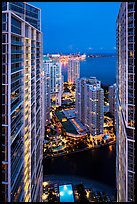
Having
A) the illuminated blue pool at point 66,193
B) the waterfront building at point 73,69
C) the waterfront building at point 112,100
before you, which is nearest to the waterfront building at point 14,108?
the illuminated blue pool at point 66,193

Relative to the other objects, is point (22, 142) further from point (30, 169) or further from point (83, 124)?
point (83, 124)

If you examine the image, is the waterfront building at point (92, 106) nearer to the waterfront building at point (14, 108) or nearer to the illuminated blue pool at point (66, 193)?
the illuminated blue pool at point (66, 193)

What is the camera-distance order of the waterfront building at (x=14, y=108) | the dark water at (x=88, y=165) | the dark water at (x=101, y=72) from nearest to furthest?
the waterfront building at (x=14, y=108), the dark water at (x=88, y=165), the dark water at (x=101, y=72)

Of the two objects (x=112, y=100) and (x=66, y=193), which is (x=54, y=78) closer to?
(x=112, y=100)

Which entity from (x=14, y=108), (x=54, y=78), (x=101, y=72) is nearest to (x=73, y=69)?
(x=54, y=78)

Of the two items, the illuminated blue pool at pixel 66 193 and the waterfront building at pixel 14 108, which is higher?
the waterfront building at pixel 14 108
